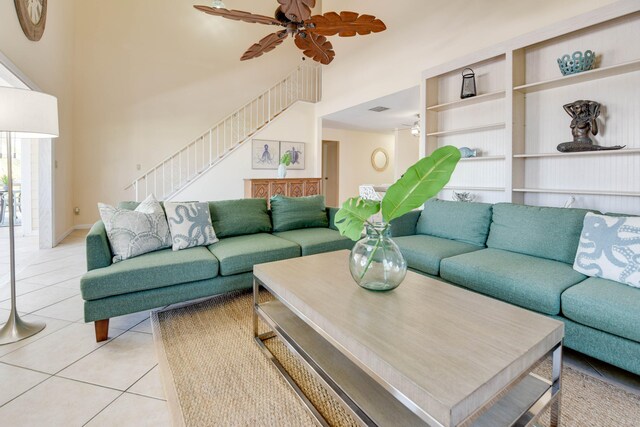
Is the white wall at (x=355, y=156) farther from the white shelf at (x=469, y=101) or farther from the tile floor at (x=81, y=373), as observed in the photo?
the tile floor at (x=81, y=373)

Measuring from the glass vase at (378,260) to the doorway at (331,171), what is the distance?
7075mm

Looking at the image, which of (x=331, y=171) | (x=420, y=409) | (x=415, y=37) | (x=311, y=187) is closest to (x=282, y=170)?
(x=311, y=187)

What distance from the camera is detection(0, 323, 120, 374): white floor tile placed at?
5.48ft

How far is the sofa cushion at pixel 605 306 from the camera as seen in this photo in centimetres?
140

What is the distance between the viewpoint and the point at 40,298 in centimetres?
254

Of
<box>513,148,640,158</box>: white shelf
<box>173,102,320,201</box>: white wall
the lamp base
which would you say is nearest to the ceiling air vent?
<box>173,102,320,201</box>: white wall

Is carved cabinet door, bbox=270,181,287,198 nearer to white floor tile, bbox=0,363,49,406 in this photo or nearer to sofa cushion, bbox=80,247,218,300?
sofa cushion, bbox=80,247,218,300

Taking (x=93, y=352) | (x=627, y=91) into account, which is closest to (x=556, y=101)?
(x=627, y=91)

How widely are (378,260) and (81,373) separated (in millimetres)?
1633

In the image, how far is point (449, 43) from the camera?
402 centimetres

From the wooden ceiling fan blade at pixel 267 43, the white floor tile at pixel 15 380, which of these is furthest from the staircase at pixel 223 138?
the white floor tile at pixel 15 380

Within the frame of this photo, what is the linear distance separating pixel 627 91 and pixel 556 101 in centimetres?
50

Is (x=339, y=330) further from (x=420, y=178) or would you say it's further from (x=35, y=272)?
(x=35, y=272)

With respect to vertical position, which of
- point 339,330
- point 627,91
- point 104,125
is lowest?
point 339,330
